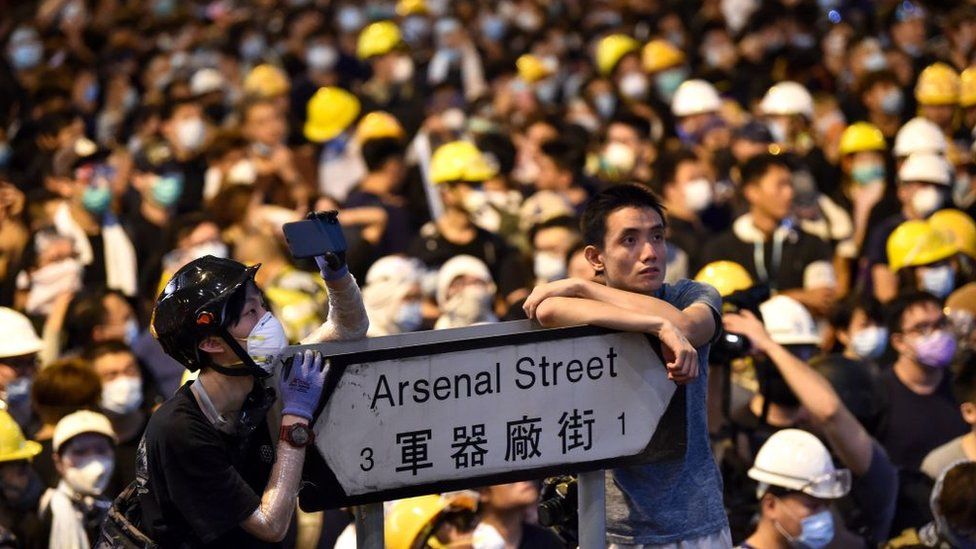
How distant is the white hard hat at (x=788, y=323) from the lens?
8008 millimetres

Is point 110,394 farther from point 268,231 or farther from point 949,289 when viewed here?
point 949,289

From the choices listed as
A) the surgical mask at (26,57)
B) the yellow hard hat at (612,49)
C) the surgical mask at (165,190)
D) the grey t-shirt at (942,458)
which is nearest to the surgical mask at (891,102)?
the yellow hard hat at (612,49)

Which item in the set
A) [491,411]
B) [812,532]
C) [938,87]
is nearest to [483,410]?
[491,411]

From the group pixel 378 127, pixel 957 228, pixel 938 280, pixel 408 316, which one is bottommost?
pixel 408 316

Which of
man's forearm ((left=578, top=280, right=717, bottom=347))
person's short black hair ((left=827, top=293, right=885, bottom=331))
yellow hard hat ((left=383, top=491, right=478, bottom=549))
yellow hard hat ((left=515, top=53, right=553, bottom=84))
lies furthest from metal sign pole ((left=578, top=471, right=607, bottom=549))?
yellow hard hat ((left=515, top=53, right=553, bottom=84))

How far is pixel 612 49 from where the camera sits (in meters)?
18.0

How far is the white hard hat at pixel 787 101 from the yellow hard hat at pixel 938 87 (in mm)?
984

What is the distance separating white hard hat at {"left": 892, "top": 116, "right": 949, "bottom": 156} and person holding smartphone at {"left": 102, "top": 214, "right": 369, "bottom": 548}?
8.60m

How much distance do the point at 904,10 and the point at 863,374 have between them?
11.8 meters

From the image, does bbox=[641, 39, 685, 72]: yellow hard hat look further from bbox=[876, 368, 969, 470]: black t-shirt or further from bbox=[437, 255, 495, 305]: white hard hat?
bbox=[876, 368, 969, 470]: black t-shirt

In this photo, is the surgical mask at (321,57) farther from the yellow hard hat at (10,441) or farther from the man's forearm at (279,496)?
the man's forearm at (279,496)

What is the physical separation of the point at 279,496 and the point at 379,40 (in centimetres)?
1347

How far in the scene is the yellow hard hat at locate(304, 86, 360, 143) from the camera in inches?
595

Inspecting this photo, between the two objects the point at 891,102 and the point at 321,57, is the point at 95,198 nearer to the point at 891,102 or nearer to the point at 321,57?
the point at 321,57
